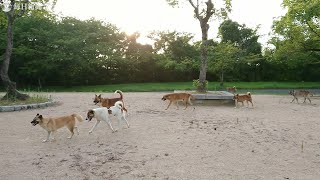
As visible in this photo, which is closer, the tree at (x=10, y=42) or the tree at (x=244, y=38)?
the tree at (x=10, y=42)

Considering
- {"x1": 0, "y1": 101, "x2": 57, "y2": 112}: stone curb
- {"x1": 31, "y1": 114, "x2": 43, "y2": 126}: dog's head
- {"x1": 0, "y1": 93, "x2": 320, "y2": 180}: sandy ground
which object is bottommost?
{"x1": 0, "y1": 93, "x2": 320, "y2": 180}: sandy ground

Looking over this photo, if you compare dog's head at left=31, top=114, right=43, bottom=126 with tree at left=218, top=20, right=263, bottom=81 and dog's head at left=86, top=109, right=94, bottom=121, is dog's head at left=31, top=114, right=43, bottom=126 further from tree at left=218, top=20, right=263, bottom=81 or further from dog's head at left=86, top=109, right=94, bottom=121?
tree at left=218, top=20, right=263, bottom=81

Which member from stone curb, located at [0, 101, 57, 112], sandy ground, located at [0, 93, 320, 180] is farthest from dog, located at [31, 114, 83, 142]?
stone curb, located at [0, 101, 57, 112]

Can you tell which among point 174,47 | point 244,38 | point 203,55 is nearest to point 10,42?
point 203,55

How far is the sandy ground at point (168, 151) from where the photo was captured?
5.14 m

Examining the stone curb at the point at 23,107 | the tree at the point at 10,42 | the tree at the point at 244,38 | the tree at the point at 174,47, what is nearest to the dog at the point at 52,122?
the stone curb at the point at 23,107

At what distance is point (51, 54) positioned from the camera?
1148 inches

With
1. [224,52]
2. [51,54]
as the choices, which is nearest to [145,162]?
[224,52]

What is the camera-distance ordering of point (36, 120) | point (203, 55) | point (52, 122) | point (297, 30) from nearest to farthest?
1. point (36, 120)
2. point (52, 122)
3. point (203, 55)
4. point (297, 30)

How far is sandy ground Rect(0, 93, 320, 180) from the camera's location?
203 inches

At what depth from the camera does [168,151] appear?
6.48 m

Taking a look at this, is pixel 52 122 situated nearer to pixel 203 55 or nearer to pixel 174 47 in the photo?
pixel 203 55

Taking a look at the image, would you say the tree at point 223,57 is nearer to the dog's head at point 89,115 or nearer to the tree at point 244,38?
the tree at point 244,38

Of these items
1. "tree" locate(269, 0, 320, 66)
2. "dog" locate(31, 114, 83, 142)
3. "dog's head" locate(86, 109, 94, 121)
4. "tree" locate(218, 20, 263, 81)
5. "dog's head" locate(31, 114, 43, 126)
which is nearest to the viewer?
"dog's head" locate(31, 114, 43, 126)
